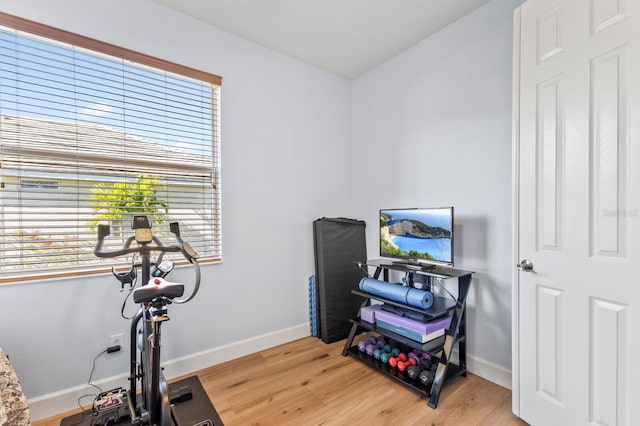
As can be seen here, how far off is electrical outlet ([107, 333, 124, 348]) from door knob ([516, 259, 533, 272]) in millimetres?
2584

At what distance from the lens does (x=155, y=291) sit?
4.71 feet

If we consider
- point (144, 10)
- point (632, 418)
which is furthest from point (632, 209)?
point (144, 10)

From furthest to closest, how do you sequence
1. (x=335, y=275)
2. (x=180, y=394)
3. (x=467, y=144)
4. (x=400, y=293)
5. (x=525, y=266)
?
1. (x=335, y=275)
2. (x=467, y=144)
3. (x=400, y=293)
4. (x=180, y=394)
5. (x=525, y=266)

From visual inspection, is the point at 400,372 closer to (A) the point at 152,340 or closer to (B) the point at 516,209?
(B) the point at 516,209

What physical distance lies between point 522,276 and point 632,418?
2.29ft

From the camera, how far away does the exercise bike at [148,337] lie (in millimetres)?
1445

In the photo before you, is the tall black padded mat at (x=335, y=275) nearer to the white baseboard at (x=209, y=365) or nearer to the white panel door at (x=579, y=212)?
the white baseboard at (x=209, y=365)

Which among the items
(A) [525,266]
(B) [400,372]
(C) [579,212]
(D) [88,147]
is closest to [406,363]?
(B) [400,372]

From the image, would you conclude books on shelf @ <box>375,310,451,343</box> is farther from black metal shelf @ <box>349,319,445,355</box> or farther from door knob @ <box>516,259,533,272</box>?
door knob @ <box>516,259,533,272</box>

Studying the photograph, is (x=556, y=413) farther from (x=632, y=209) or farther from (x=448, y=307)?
(x=632, y=209)

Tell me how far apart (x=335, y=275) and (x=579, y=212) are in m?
1.94

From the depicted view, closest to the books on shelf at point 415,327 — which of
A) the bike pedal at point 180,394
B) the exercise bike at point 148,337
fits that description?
the exercise bike at point 148,337

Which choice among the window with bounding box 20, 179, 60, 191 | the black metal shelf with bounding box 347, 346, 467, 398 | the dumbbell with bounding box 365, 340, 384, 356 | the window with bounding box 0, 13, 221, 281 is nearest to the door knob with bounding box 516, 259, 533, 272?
the black metal shelf with bounding box 347, 346, 467, 398

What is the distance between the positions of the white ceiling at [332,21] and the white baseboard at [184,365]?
264 cm
